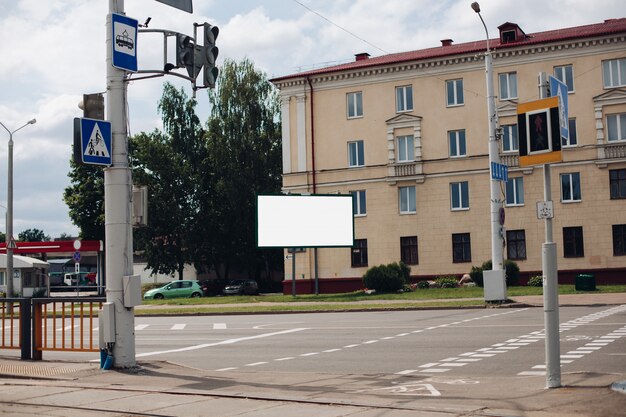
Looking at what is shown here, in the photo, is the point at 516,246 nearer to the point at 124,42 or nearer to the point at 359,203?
the point at 359,203

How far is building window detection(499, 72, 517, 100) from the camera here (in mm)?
51438

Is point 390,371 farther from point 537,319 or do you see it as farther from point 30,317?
point 537,319

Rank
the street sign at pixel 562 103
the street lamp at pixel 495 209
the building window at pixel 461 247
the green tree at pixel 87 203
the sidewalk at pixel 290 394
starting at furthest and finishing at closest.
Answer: the green tree at pixel 87 203 < the building window at pixel 461 247 < the street lamp at pixel 495 209 < the street sign at pixel 562 103 < the sidewalk at pixel 290 394

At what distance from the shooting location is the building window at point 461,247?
170ft

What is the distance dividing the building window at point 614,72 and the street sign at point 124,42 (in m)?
40.8

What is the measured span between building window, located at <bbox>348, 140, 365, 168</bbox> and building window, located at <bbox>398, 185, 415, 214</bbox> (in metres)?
3.39

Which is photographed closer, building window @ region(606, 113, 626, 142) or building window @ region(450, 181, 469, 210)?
building window @ region(606, 113, 626, 142)

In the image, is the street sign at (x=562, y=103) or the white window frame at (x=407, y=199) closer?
the street sign at (x=562, y=103)

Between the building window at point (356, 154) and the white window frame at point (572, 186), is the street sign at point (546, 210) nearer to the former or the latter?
the white window frame at point (572, 186)

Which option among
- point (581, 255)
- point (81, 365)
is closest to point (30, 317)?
point (81, 365)

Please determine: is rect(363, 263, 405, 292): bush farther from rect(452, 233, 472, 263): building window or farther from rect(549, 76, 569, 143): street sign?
rect(549, 76, 569, 143): street sign

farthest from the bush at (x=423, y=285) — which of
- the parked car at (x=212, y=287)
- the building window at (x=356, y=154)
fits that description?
the parked car at (x=212, y=287)

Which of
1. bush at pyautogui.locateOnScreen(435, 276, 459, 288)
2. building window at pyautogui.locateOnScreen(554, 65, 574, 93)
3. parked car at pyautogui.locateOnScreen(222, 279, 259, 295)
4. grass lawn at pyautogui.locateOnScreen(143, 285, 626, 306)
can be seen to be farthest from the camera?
parked car at pyautogui.locateOnScreen(222, 279, 259, 295)

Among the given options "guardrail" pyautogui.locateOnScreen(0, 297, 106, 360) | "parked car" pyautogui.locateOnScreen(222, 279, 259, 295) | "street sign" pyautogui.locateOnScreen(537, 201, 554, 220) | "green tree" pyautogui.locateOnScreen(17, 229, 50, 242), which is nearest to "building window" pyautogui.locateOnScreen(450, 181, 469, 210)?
"parked car" pyautogui.locateOnScreen(222, 279, 259, 295)
